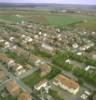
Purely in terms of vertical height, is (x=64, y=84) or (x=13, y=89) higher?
(x=64, y=84)

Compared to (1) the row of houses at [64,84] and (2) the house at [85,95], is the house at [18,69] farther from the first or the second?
(2) the house at [85,95]

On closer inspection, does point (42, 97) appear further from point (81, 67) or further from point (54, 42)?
point (54, 42)

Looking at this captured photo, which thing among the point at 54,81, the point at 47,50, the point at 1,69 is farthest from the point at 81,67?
the point at 1,69

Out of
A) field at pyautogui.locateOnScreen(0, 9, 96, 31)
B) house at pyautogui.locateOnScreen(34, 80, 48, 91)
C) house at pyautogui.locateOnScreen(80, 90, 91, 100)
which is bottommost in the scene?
field at pyautogui.locateOnScreen(0, 9, 96, 31)

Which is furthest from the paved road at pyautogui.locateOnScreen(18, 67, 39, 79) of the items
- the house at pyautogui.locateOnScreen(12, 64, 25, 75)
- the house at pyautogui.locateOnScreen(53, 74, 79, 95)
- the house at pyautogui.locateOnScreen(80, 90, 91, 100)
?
the house at pyautogui.locateOnScreen(80, 90, 91, 100)

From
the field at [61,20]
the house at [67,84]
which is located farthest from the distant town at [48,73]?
the field at [61,20]

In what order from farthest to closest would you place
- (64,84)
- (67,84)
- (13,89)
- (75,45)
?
1. (75,45)
2. (64,84)
3. (67,84)
4. (13,89)

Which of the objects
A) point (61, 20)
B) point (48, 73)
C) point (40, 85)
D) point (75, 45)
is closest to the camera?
point (40, 85)

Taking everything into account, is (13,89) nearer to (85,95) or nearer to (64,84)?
(64,84)

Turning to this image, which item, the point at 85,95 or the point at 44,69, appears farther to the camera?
the point at 44,69

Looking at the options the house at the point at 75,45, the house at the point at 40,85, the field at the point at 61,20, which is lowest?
the field at the point at 61,20

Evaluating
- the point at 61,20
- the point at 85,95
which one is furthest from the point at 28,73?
the point at 61,20

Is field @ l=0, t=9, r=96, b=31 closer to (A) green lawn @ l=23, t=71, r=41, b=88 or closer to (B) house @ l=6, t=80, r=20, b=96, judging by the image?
(A) green lawn @ l=23, t=71, r=41, b=88
